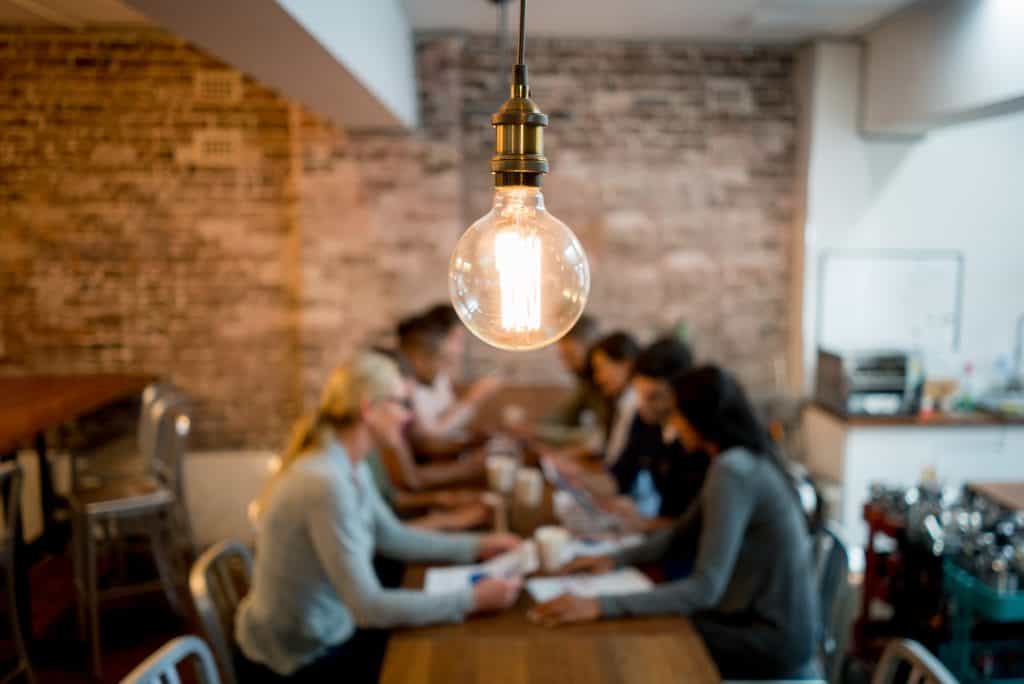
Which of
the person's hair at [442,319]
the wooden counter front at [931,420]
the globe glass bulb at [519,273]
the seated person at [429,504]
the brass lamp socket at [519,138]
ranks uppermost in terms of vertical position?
the brass lamp socket at [519,138]

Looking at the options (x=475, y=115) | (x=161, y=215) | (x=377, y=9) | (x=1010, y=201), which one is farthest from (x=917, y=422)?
(x=161, y=215)

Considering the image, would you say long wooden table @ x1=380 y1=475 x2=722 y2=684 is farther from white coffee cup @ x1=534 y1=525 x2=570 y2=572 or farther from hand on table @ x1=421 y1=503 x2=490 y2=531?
hand on table @ x1=421 y1=503 x2=490 y2=531

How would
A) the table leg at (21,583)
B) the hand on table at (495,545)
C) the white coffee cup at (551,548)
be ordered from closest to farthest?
1. the white coffee cup at (551,548)
2. the hand on table at (495,545)
3. the table leg at (21,583)

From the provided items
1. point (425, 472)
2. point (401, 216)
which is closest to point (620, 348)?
point (425, 472)

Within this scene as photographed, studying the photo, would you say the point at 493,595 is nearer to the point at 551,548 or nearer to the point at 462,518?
the point at 551,548

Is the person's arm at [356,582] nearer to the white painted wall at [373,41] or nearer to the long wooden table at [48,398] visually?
the white painted wall at [373,41]

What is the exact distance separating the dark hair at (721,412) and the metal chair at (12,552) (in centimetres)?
217

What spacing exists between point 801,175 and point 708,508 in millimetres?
3334

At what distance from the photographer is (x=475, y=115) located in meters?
4.90

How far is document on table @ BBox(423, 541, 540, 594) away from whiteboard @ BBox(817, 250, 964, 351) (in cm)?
320

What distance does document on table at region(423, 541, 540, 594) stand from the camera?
2.23 metres

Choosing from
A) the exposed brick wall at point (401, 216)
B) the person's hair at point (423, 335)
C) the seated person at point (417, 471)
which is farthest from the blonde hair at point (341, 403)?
the exposed brick wall at point (401, 216)

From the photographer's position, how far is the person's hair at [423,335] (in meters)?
3.83

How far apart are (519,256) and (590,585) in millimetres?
1312
